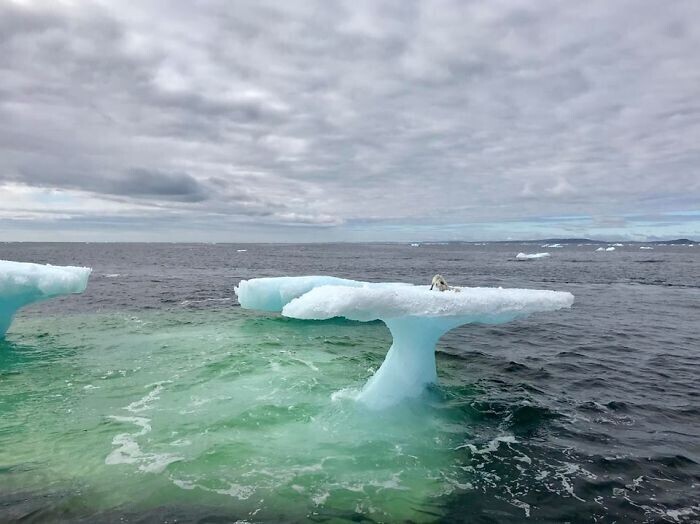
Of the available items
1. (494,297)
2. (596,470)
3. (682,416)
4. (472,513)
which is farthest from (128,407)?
(682,416)

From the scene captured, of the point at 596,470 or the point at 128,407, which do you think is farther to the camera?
the point at 128,407

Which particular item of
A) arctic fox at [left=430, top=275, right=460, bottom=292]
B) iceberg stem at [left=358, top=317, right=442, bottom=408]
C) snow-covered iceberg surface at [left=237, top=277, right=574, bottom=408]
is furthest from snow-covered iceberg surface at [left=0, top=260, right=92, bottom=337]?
arctic fox at [left=430, top=275, right=460, bottom=292]

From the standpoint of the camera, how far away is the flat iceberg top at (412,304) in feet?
33.2

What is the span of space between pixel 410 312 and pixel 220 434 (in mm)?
5069

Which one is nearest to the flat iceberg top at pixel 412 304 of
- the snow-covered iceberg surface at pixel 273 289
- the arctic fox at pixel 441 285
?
the arctic fox at pixel 441 285

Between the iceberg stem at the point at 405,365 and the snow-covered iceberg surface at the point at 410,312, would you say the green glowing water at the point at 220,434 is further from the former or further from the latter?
the snow-covered iceberg surface at the point at 410,312

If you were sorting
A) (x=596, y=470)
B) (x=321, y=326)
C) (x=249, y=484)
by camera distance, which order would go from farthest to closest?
1. (x=321, y=326)
2. (x=596, y=470)
3. (x=249, y=484)

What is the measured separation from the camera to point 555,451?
9.91m

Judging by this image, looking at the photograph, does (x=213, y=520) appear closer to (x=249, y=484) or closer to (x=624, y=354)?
(x=249, y=484)

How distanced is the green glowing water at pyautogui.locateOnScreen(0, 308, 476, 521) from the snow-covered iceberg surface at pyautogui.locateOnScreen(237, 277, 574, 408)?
2.29 ft

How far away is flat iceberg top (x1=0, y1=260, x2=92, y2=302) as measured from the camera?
685 inches

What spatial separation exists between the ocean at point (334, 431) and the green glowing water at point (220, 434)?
5cm

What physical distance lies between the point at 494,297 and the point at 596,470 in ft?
13.6

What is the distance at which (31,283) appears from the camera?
17812 mm
